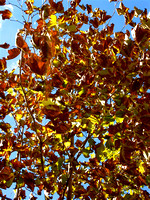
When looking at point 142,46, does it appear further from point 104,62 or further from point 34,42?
point 34,42

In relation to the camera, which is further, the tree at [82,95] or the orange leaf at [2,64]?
the orange leaf at [2,64]

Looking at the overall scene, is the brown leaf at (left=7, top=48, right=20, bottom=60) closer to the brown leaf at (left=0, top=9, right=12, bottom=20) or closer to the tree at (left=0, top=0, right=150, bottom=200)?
the tree at (left=0, top=0, right=150, bottom=200)

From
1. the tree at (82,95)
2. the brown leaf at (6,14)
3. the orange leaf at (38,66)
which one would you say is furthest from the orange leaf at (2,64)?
the orange leaf at (38,66)

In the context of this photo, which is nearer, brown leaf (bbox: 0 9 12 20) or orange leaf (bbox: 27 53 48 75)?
orange leaf (bbox: 27 53 48 75)

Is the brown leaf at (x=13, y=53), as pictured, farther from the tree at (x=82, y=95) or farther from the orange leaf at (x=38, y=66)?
the orange leaf at (x=38, y=66)

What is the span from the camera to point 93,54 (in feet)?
7.22

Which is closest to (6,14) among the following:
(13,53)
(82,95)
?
(13,53)

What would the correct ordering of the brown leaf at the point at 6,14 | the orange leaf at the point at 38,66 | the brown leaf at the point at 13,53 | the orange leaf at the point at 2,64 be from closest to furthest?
the orange leaf at the point at 38,66 < the brown leaf at the point at 13,53 < the orange leaf at the point at 2,64 < the brown leaf at the point at 6,14

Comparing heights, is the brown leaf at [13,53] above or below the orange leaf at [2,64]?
below

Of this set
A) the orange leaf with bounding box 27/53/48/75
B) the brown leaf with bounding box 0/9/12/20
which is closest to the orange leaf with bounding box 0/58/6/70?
the brown leaf with bounding box 0/9/12/20

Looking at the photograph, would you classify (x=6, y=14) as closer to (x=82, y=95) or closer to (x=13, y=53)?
(x=13, y=53)

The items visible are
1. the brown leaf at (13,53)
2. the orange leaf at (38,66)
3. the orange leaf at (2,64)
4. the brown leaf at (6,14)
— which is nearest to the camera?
the orange leaf at (38,66)

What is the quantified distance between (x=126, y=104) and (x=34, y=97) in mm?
1589

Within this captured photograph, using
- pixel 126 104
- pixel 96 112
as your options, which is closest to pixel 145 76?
pixel 126 104
